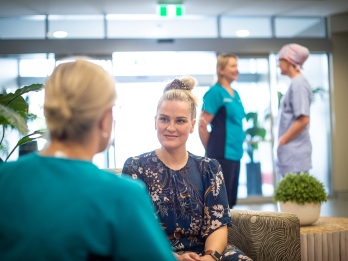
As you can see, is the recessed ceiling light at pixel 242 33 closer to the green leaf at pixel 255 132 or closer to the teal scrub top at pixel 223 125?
the green leaf at pixel 255 132

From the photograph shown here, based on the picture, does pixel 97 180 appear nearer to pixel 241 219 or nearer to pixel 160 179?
pixel 160 179

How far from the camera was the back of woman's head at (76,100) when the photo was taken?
3.58ft

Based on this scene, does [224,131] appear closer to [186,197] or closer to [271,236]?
[271,236]

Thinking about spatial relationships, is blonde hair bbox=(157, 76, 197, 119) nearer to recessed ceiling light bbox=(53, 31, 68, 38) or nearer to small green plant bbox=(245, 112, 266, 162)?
small green plant bbox=(245, 112, 266, 162)

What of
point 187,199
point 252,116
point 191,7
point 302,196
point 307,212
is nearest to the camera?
point 187,199

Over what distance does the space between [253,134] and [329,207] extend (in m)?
1.90

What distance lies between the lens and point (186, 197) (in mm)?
2369

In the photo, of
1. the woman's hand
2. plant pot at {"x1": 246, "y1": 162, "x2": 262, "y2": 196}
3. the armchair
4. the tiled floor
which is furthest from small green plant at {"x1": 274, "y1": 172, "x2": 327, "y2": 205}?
plant pot at {"x1": 246, "y1": 162, "x2": 262, "y2": 196}

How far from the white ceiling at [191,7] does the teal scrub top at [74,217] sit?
762 cm

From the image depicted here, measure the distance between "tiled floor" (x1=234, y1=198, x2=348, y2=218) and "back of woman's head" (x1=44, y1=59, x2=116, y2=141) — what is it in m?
6.32

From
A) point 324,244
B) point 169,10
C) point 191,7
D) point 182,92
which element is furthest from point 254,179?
point 182,92

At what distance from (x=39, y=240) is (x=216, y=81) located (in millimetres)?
3641

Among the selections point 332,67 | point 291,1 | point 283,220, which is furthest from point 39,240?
point 332,67

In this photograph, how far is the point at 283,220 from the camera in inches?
99.8
